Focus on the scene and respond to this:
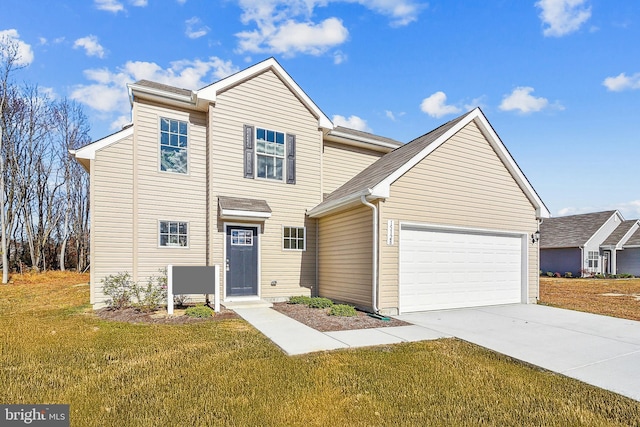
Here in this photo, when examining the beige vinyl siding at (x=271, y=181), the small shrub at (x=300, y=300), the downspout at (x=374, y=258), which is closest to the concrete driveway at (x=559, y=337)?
the downspout at (x=374, y=258)

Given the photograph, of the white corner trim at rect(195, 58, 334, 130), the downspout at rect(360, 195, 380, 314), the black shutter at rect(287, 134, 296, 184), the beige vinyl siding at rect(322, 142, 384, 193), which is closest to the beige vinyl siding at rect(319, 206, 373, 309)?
the downspout at rect(360, 195, 380, 314)

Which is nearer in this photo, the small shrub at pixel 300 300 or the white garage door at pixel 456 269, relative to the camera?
the white garage door at pixel 456 269

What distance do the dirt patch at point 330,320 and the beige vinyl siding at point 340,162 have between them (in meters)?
4.84

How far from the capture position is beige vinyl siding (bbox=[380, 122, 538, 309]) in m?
8.82

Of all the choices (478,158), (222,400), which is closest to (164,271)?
(222,400)

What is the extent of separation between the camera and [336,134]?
41.8ft

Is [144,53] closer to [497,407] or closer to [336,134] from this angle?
[336,134]

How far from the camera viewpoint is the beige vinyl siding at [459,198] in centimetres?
882

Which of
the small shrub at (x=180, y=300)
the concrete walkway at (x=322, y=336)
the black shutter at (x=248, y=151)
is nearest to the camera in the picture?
the concrete walkway at (x=322, y=336)

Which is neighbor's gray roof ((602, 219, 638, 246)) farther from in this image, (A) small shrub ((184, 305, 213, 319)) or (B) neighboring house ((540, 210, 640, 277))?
(A) small shrub ((184, 305, 213, 319))

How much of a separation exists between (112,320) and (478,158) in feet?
34.8

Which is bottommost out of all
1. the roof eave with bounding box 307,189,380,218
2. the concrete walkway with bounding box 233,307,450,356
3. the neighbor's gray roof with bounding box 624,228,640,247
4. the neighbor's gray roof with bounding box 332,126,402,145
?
the concrete walkway with bounding box 233,307,450,356

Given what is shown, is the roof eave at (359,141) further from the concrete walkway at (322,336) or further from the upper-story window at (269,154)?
the concrete walkway at (322,336)

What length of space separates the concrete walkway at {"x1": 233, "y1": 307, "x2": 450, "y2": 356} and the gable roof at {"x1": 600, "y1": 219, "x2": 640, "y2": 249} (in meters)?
27.5
